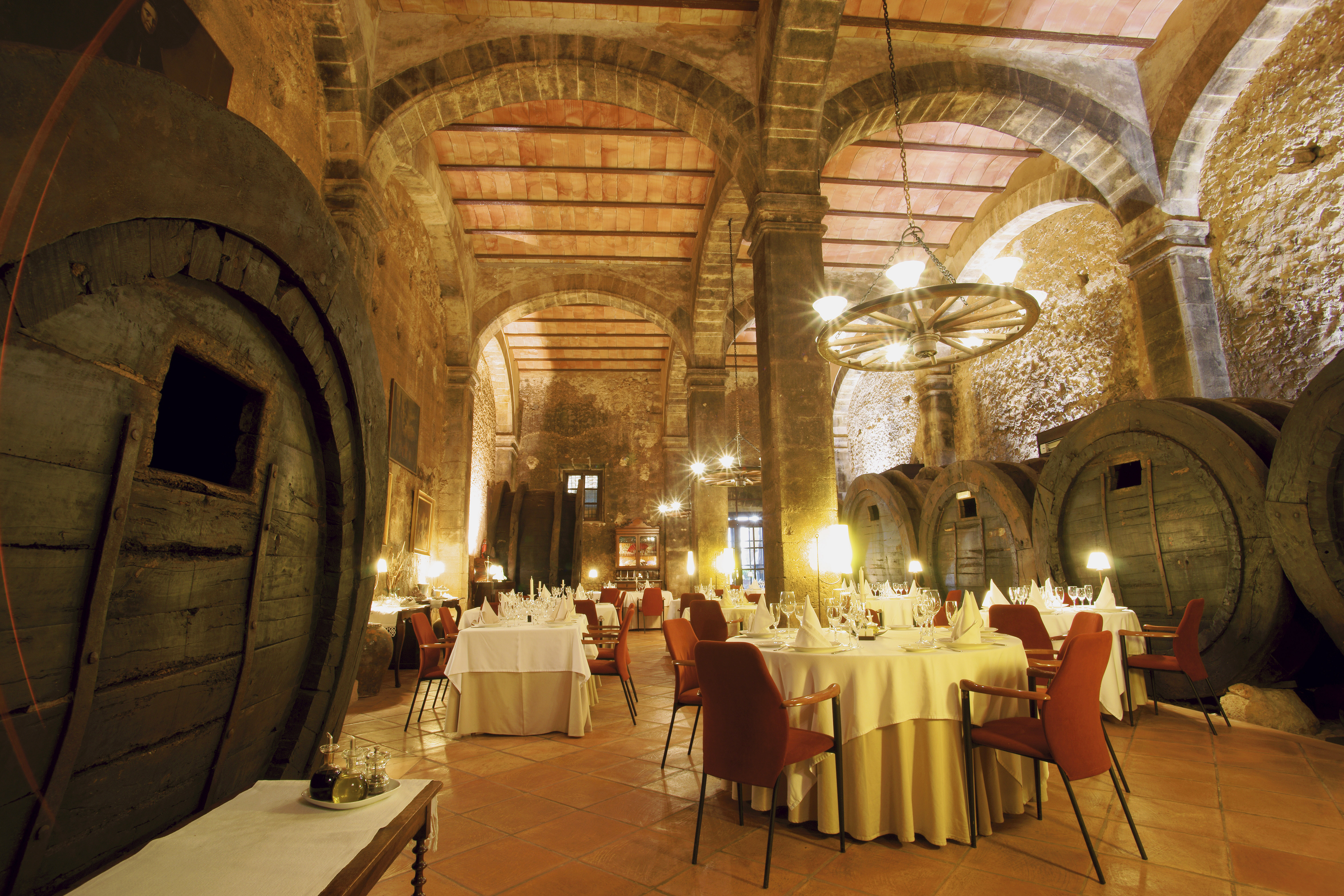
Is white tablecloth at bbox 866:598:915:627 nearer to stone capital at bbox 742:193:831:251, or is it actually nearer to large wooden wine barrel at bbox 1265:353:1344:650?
large wooden wine barrel at bbox 1265:353:1344:650

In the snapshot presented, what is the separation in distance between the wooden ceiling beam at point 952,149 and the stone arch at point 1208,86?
4.64 ft

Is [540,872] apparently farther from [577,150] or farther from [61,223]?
[577,150]

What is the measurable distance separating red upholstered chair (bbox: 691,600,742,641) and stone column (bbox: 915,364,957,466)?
24.1 ft

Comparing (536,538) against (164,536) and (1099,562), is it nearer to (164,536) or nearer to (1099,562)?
(1099,562)

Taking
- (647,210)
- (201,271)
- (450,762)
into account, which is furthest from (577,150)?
(201,271)

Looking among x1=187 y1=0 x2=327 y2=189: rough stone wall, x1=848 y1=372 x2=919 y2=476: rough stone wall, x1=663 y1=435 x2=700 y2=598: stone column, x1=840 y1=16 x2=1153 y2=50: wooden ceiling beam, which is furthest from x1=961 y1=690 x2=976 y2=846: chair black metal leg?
x1=663 y1=435 x2=700 y2=598: stone column

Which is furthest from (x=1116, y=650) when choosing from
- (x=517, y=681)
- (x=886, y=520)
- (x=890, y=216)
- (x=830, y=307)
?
(x=890, y=216)

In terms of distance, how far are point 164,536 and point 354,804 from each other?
539 millimetres

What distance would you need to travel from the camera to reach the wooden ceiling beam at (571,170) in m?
8.08

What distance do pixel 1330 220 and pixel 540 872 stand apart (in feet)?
26.2

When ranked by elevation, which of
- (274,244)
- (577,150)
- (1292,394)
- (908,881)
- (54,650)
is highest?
(577,150)

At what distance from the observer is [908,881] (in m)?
2.28

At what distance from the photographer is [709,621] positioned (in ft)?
15.0

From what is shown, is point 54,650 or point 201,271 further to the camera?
point 201,271
